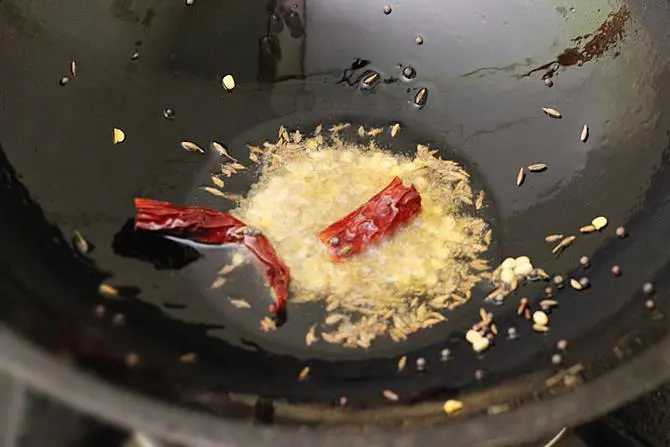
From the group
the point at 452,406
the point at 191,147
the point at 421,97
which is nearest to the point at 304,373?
the point at 452,406

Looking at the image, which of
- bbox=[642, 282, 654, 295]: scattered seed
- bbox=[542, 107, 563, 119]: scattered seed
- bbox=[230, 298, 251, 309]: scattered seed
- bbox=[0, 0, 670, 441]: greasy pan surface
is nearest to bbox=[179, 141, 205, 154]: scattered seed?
bbox=[0, 0, 670, 441]: greasy pan surface

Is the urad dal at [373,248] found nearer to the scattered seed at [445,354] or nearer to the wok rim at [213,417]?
the scattered seed at [445,354]

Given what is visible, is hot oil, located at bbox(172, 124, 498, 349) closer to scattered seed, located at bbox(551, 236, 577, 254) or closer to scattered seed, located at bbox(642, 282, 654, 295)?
scattered seed, located at bbox(551, 236, 577, 254)

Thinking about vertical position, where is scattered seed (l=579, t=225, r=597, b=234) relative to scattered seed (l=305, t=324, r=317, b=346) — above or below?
above

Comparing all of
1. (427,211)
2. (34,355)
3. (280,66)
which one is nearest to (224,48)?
(280,66)

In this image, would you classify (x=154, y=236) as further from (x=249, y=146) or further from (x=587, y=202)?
(x=587, y=202)
